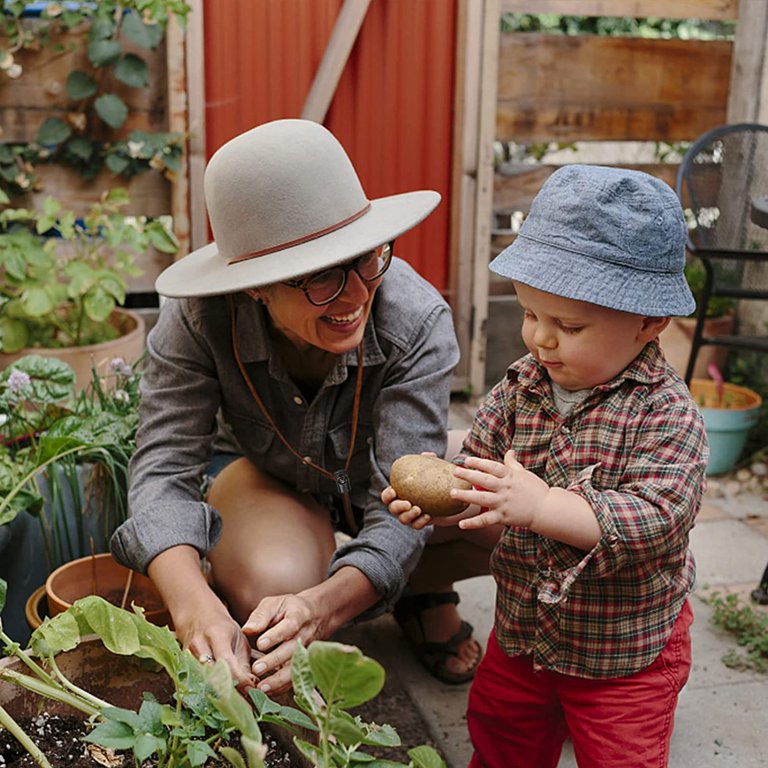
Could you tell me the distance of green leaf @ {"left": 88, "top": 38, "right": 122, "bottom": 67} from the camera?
3639 mm

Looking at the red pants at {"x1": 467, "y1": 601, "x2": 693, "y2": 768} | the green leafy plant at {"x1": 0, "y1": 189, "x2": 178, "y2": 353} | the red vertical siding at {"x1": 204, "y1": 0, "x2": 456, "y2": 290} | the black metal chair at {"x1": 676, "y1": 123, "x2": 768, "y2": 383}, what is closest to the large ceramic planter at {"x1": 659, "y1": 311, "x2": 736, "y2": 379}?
the black metal chair at {"x1": 676, "y1": 123, "x2": 768, "y2": 383}

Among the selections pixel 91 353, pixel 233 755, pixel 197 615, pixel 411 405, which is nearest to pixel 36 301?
pixel 91 353

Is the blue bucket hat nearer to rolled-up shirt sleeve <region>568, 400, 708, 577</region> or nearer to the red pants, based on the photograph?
rolled-up shirt sleeve <region>568, 400, 708, 577</region>

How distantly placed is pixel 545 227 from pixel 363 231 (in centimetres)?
33

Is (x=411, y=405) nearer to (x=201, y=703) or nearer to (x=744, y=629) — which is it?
(x=201, y=703)

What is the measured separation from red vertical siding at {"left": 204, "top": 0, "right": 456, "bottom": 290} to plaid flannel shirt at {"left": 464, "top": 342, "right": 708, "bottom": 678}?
2.51 metres

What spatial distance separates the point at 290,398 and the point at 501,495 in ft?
2.40

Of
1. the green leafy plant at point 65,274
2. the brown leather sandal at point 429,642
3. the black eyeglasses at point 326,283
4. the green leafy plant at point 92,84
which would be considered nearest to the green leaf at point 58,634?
the black eyeglasses at point 326,283

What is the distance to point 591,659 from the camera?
1.58 metres

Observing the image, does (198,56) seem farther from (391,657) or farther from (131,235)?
(391,657)

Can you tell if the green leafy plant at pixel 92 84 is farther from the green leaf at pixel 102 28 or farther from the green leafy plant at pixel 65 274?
the green leafy plant at pixel 65 274

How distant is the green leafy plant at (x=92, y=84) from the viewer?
3.61 metres

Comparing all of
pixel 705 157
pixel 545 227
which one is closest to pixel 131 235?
pixel 705 157

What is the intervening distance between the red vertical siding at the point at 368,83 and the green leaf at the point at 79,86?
0.41 m
